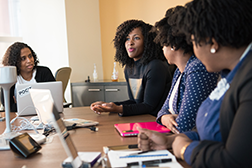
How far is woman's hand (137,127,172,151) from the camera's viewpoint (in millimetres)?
974

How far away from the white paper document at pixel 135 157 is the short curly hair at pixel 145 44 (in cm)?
127

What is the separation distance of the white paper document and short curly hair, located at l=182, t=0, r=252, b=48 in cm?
44

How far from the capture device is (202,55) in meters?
0.85

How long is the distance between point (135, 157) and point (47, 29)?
3.77 metres

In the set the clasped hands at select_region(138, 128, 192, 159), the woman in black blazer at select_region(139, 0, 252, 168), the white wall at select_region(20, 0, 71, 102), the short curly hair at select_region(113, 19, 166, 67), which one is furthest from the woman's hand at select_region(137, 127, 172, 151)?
the white wall at select_region(20, 0, 71, 102)

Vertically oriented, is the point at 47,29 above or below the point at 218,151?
above

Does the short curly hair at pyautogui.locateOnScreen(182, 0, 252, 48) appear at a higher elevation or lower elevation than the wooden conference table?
higher

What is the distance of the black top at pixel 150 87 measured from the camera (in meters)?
1.83

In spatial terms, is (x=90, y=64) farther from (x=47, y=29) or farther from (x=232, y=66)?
(x=232, y=66)

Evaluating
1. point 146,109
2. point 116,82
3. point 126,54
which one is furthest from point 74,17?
point 146,109

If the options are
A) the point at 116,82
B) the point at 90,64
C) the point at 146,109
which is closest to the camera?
the point at 146,109

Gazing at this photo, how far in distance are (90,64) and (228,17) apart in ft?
12.6

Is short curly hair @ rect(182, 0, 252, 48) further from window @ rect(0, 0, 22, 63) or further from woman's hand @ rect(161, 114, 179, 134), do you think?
window @ rect(0, 0, 22, 63)

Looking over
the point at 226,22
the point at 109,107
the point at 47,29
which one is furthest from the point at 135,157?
the point at 47,29
